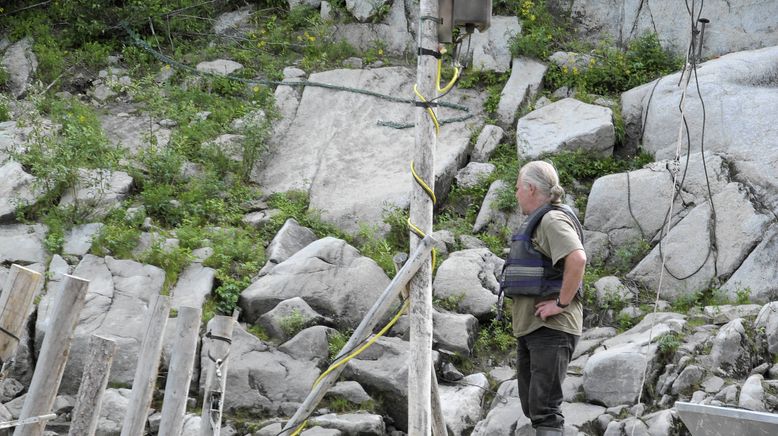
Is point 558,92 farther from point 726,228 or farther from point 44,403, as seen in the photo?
point 44,403

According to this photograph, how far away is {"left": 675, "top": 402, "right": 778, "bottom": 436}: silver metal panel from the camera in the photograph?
4.49m

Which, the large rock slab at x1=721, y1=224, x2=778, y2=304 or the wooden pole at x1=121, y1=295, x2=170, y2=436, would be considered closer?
the wooden pole at x1=121, y1=295, x2=170, y2=436

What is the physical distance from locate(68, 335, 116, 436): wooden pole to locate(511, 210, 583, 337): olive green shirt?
7.78ft

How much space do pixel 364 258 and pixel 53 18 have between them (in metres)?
6.73

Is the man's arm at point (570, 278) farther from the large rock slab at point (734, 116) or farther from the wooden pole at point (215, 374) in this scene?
Answer: the large rock slab at point (734, 116)

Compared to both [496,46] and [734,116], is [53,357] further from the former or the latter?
[496,46]

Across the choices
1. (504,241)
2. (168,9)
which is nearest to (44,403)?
(504,241)

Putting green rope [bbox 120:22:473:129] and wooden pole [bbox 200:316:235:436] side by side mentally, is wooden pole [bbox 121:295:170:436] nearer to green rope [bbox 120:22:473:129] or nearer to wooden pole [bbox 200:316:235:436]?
wooden pole [bbox 200:316:235:436]

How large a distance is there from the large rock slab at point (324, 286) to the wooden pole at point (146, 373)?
133 inches

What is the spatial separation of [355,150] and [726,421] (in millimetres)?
Answer: 7981

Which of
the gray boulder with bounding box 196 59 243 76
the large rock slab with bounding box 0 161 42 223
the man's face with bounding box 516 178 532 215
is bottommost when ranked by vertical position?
the large rock slab with bounding box 0 161 42 223

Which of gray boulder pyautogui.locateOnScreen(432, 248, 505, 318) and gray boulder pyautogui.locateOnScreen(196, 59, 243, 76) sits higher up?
gray boulder pyautogui.locateOnScreen(196, 59, 243, 76)

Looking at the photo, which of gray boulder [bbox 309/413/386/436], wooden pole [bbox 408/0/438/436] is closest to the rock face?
gray boulder [bbox 309/413/386/436]

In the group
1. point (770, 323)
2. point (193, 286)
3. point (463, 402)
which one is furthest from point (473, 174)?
point (770, 323)
